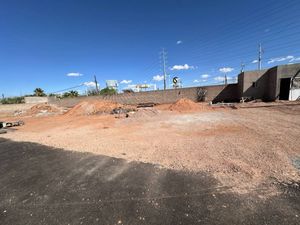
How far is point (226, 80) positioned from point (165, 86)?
11531 mm

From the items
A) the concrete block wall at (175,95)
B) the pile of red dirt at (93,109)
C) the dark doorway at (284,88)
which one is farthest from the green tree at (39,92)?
the dark doorway at (284,88)

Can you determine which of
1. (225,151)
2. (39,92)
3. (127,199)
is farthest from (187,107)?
(39,92)

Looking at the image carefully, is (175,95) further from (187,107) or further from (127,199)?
(127,199)

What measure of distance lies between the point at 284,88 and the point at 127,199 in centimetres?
1931

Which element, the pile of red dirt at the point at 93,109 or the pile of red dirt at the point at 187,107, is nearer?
the pile of red dirt at the point at 187,107

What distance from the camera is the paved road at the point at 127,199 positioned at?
7.99 feet

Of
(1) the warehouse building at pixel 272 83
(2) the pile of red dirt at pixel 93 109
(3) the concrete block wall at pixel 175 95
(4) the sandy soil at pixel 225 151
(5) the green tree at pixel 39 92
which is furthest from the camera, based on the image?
(5) the green tree at pixel 39 92

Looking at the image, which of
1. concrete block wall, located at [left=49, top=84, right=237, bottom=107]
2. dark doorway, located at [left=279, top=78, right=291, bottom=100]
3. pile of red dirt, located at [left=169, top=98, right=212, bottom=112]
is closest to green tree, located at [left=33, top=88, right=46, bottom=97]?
concrete block wall, located at [left=49, top=84, right=237, bottom=107]

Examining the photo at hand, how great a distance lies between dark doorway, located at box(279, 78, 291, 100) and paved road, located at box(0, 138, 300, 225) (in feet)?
56.3

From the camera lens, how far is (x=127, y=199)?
295 centimetres

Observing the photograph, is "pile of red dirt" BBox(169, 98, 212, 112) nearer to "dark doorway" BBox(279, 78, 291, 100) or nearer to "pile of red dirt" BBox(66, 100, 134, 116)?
"pile of red dirt" BBox(66, 100, 134, 116)

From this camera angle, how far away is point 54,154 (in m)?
5.61

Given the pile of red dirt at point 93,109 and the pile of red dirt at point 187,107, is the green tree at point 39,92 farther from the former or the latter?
the pile of red dirt at point 187,107

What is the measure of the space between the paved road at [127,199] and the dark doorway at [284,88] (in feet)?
56.3
